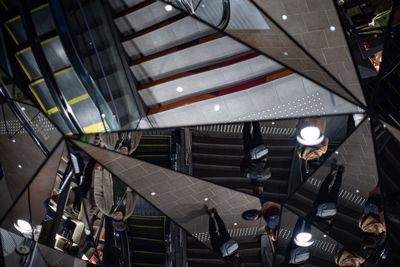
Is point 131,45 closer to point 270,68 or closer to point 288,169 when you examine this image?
point 270,68

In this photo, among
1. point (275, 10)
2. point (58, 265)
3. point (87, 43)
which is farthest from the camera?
point (58, 265)

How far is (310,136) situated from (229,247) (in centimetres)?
159

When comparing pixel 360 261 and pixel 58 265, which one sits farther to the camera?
pixel 58 265

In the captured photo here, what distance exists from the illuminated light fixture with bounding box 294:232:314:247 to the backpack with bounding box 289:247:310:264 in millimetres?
57

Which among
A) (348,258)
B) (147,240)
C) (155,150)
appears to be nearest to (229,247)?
(147,240)

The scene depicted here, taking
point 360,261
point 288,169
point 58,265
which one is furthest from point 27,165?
point 360,261

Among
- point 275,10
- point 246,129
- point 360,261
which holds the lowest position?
point 360,261

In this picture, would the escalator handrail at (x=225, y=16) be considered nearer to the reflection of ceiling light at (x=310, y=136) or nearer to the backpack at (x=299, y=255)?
the reflection of ceiling light at (x=310, y=136)

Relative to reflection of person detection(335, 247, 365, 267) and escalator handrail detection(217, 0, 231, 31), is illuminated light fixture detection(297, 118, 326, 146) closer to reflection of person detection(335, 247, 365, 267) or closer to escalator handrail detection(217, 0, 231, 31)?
escalator handrail detection(217, 0, 231, 31)

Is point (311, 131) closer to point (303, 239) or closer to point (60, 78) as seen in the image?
point (303, 239)

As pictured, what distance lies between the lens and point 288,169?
391 inches

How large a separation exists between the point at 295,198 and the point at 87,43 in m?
2.72

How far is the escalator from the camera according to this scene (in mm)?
10031

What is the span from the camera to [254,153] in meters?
9.94
